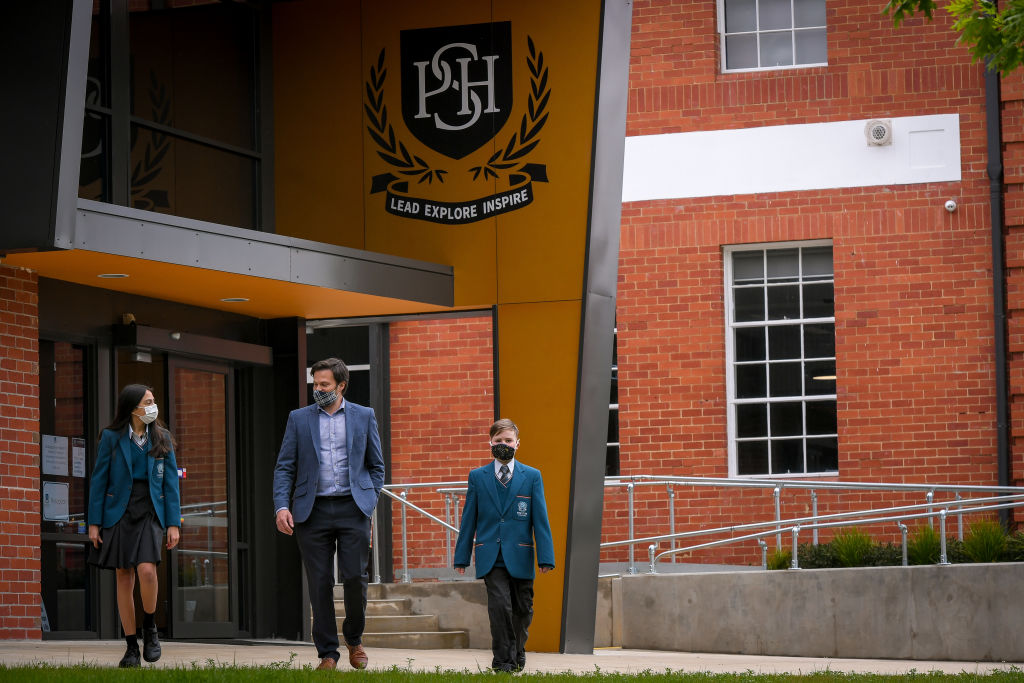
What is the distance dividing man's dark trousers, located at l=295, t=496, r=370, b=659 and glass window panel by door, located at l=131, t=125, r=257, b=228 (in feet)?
13.0

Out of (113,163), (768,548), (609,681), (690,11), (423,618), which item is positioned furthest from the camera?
(690,11)

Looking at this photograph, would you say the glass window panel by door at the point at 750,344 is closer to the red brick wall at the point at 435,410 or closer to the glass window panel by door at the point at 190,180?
the red brick wall at the point at 435,410

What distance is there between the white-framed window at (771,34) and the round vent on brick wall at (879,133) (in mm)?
1007

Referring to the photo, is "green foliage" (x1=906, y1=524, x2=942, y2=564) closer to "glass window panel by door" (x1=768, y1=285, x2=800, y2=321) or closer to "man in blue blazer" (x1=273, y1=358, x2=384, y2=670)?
"glass window panel by door" (x1=768, y1=285, x2=800, y2=321)

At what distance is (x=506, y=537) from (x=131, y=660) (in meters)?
2.32

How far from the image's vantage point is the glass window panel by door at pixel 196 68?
12.4 m

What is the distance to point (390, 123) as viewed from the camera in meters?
13.3

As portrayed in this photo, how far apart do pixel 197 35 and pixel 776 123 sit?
7.35 meters

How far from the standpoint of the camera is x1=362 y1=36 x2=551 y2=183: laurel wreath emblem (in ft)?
42.0

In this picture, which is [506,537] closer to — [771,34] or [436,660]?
[436,660]

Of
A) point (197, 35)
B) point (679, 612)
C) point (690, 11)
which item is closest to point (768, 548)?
point (679, 612)

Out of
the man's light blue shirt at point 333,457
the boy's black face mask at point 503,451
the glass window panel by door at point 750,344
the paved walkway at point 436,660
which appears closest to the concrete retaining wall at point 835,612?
the paved walkway at point 436,660

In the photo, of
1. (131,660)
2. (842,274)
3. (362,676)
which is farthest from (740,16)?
(362,676)

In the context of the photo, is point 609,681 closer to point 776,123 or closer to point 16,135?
point 16,135
